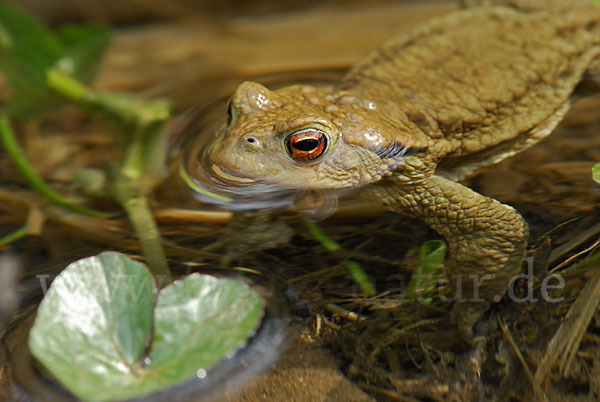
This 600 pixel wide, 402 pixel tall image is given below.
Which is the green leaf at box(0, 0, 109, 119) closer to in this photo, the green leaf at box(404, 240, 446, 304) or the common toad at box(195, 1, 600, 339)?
the common toad at box(195, 1, 600, 339)

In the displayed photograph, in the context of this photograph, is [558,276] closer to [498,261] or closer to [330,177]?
[498,261]

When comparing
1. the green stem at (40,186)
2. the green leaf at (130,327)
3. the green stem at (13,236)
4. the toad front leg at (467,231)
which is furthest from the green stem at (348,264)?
the green stem at (13,236)

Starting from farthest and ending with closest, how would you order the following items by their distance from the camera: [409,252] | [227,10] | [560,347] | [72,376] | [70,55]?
[227,10] < [70,55] < [409,252] < [560,347] < [72,376]

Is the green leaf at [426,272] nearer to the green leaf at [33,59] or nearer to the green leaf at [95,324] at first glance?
the green leaf at [95,324]

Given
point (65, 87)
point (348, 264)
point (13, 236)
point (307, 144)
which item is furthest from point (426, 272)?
point (65, 87)

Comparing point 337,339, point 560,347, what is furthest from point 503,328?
point 337,339

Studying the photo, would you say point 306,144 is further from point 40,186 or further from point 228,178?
point 40,186
